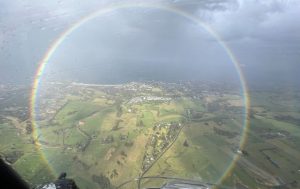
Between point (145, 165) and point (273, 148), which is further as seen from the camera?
point (273, 148)

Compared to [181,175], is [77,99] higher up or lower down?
higher up

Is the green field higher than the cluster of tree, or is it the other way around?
the green field

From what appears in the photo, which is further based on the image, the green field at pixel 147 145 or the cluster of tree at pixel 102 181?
the green field at pixel 147 145

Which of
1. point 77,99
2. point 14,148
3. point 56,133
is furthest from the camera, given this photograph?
point 77,99

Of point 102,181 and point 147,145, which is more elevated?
point 147,145

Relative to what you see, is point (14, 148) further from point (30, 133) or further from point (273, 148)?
point (273, 148)

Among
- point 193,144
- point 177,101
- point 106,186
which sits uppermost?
point 177,101

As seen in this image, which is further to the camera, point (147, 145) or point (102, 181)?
point (147, 145)

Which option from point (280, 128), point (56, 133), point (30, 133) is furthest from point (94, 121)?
point (280, 128)

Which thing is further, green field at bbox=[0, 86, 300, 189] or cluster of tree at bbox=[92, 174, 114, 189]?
green field at bbox=[0, 86, 300, 189]

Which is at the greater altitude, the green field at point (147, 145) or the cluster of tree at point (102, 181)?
the green field at point (147, 145)

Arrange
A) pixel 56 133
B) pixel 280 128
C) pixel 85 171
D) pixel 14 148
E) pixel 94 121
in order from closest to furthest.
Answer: pixel 85 171
pixel 14 148
pixel 56 133
pixel 94 121
pixel 280 128
